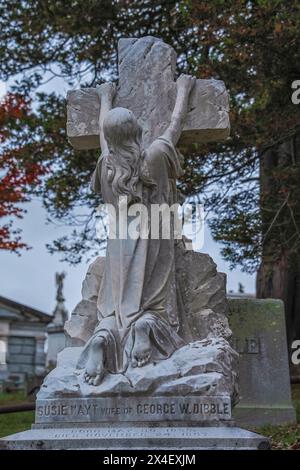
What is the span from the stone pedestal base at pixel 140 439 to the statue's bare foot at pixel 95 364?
35 centimetres

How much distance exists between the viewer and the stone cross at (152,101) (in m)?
6.46

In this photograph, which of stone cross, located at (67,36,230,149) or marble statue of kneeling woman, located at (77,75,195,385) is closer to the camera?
marble statue of kneeling woman, located at (77,75,195,385)

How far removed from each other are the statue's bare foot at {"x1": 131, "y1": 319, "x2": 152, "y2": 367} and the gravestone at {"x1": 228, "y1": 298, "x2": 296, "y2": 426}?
139 inches

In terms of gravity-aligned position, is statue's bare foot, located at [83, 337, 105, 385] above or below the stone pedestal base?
above

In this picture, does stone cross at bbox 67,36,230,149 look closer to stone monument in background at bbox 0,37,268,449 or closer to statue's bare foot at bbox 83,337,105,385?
stone monument in background at bbox 0,37,268,449

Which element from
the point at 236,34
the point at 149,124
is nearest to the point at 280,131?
the point at 236,34

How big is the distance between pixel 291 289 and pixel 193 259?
27.1 feet

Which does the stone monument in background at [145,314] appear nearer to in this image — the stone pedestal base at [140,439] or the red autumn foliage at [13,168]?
the stone pedestal base at [140,439]

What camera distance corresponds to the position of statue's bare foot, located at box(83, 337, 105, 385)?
5188 mm

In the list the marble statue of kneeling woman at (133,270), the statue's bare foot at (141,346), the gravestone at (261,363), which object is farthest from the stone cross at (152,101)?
the gravestone at (261,363)

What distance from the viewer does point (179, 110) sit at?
6.32 meters

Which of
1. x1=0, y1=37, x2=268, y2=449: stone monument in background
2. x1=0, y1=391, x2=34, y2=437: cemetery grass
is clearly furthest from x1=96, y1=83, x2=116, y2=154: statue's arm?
x1=0, y1=391, x2=34, y2=437: cemetery grass

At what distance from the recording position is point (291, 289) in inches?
561
